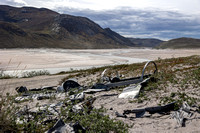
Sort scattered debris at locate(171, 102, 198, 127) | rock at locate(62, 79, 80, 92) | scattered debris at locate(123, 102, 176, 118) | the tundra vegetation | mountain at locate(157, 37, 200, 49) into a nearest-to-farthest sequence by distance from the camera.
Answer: the tundra vegetation, scattered debris at locate(171, 102, 198, 127), scattered debris at locate(123, 102, 176, 118), rock at locate(62, 79, 80, 92), mountain at locate(157, 37, 200, 49)

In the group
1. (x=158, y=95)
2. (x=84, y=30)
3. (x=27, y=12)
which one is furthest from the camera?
(x=27, y=12)

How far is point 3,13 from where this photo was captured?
6727 inches

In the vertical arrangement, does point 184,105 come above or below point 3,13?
below

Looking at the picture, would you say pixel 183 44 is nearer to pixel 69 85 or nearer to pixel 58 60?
pixel 58 60

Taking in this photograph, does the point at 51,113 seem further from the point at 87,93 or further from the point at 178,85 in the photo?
the point at 178,85

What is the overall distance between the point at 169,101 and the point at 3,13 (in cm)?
19513

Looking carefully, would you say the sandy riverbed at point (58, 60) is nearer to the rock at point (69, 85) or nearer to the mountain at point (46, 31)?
the rock at point (69, 85)

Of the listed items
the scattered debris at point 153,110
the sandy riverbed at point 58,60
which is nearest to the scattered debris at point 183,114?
the scattered debris at point 153,110

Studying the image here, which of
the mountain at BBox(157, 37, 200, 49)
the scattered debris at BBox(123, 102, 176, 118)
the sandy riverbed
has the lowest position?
the scattered debris at BBox(123, 102, 176, 118)

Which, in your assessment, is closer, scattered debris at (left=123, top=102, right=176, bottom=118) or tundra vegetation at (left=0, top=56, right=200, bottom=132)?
tundra vegetation at (left=0, top=56, right=200, bottom=132)

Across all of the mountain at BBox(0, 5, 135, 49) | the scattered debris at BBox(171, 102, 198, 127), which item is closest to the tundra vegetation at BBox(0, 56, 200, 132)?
the scattered debris at BBox(171, 102, 198, 127)

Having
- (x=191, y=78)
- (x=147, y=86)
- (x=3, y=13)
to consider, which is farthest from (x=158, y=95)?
(x=3, y=13)

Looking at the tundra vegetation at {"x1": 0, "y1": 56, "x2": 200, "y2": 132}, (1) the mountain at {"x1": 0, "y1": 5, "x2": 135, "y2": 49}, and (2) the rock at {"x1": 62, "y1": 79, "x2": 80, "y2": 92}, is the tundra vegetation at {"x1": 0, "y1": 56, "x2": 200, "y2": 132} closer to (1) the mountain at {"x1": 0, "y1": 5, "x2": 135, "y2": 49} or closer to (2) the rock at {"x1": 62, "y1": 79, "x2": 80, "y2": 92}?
(2) the rock at {"x1": 62, "y1": 79, "x2": 80, "y2": 92}

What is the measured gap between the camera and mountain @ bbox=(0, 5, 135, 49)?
332 feet
